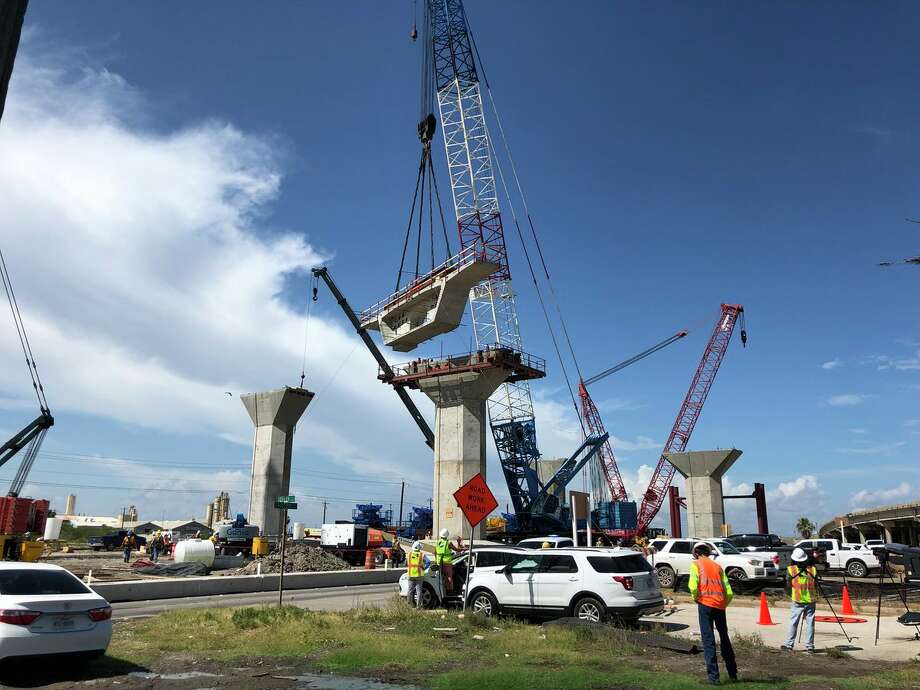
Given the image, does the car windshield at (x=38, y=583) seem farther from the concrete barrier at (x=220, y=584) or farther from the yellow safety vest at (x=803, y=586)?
the yellow safety vest at (x=803, y=586)

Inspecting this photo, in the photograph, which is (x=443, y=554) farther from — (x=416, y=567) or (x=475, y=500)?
(x=475, y=500)

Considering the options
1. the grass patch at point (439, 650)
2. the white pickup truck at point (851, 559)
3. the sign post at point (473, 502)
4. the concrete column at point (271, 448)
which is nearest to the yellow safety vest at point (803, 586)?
the grass patch at point (439, 650)

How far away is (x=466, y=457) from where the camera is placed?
143ft

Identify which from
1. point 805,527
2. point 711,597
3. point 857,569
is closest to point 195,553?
point 711,597

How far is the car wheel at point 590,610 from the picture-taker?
13508 mm

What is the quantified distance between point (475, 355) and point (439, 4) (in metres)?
29.5

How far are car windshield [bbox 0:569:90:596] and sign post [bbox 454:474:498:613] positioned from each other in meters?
7.45

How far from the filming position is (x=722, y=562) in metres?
22.5

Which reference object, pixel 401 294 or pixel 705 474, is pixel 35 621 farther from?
A: pixel 705 474

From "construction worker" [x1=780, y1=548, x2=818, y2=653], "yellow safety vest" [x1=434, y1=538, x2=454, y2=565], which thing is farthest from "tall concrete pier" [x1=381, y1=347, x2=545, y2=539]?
"construction worker" [x1=780, y1=548, x2=818, y2=653]

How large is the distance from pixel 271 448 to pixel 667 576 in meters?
33.7

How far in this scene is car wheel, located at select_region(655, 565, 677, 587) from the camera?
914 inches

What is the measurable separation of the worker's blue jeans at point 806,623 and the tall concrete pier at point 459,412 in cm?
3118

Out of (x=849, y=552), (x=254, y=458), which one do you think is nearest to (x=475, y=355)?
(x=254, y=458)
